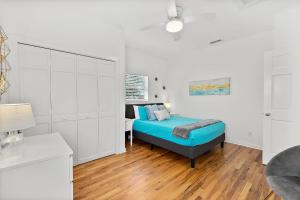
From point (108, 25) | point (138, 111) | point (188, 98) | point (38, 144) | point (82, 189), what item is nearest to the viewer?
point (38, 144)

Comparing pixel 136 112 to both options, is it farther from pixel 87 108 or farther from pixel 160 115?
pixel 87 108

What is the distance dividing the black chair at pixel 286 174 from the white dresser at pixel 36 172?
1.74 meters

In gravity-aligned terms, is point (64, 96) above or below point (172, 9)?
below

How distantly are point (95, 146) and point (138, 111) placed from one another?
148cm

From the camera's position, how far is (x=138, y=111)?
13.0 ft

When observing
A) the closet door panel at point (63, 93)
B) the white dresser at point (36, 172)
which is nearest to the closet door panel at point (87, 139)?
the closet door panel at point (63, 93)

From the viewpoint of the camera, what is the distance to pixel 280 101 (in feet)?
8.13

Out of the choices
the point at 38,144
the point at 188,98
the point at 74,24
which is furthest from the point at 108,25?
the point at 188,98

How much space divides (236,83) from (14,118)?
14.1 ft

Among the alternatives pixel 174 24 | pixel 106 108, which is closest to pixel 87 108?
pixel 106 108

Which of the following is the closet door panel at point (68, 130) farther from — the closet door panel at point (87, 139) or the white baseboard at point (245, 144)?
the white baseboard at point (245, 144)

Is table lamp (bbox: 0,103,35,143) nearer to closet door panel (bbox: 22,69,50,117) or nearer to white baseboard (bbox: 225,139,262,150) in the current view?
closet door panel (bbox: 22,69,50,117)

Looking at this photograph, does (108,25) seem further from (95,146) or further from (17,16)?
(95,146)

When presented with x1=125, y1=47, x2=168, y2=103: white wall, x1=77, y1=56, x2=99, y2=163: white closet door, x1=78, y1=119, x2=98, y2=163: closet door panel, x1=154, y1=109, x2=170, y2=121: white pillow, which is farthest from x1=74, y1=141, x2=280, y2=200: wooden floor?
x1=125, y1=47, x2=168, y2=103: white wall
